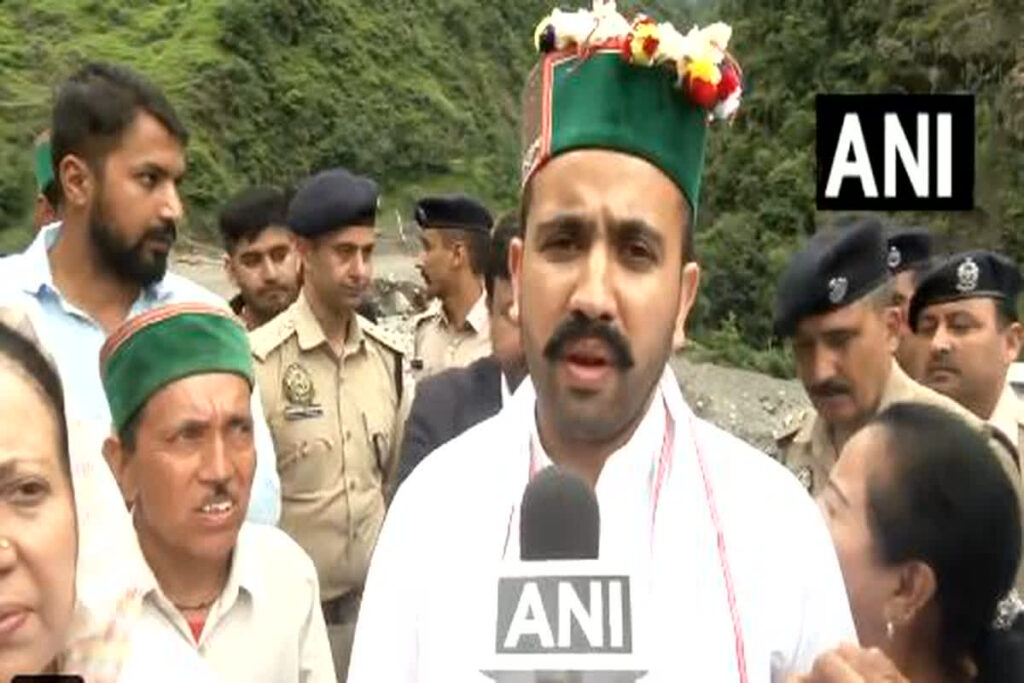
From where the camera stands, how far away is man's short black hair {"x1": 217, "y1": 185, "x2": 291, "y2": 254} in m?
6.70

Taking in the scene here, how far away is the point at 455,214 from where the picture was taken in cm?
718

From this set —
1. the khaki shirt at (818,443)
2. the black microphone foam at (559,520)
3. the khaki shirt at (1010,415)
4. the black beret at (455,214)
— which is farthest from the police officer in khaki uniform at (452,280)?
the black microphone foam at (559,520)

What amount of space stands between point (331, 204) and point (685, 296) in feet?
9.95

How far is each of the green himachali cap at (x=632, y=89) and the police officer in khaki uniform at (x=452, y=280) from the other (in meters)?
4.13

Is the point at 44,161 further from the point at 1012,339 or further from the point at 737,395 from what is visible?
the point at 737,395

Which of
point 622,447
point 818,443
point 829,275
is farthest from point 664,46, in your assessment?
point 818,443

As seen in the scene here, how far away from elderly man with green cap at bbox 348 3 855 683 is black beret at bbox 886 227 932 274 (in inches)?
108

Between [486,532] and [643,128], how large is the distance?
0.57 metres

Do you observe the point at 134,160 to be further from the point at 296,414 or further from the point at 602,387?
the point at 602,387

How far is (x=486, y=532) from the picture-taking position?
2.50 metres

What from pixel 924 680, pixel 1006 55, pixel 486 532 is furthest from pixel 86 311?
pixel 1006 55

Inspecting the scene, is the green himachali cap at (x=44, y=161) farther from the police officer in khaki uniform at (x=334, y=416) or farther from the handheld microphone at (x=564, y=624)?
the handheld microphone at (x=564, y=624)

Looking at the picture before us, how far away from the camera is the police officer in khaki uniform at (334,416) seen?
5.05 meters

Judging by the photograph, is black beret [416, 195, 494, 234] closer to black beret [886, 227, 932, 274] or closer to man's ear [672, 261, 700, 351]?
black beret [886, 227, 932, 274]
